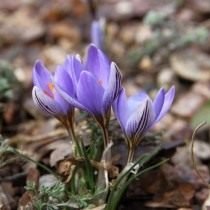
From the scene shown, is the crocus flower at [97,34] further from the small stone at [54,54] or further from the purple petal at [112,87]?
the purple petal at [112,87]

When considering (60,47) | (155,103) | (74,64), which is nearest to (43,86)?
(74,64)

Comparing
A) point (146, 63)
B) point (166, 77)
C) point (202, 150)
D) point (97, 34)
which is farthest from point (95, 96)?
point (146, 63)

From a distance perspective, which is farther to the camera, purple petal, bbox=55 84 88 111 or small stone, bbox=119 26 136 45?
small stone, bbox=119 26 136 45

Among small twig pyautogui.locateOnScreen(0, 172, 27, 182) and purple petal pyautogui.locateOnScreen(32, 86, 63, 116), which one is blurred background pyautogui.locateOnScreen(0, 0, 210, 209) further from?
purple petal pyautogui.locateOnScreen(32, 86, 63, 116)

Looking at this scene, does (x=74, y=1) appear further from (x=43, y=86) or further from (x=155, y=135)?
(x=43, y=86)

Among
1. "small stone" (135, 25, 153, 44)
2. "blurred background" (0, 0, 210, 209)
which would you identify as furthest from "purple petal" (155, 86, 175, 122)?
"small stone" (135, 25, 153, 44)
